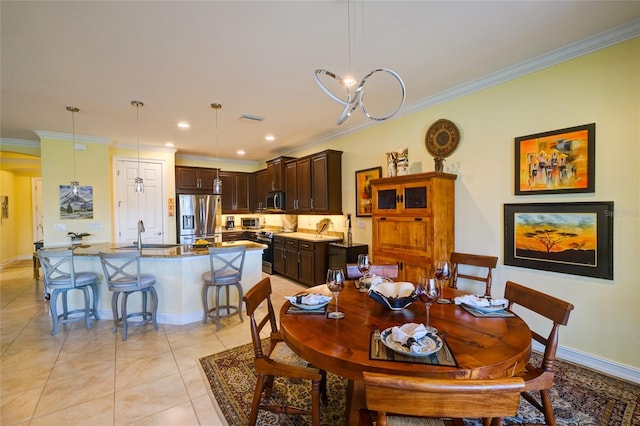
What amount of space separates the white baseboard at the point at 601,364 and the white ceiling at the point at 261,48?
8.77ft

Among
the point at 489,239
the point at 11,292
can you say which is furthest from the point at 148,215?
the point at 489,239

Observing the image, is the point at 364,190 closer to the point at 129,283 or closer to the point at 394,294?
the point at 394,294

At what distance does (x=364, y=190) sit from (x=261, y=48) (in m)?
2.74

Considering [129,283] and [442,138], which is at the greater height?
[442,138]

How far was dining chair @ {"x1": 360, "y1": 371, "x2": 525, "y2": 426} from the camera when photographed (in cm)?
82

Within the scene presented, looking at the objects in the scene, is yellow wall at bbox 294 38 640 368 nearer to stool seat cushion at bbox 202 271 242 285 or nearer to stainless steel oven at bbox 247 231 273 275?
stool seat cushion at bbox 202 271 242 285

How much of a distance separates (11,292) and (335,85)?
665 cm

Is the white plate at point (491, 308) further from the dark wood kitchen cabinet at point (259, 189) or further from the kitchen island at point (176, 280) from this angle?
the dark wood kitchen cabinet at point (259, 189)

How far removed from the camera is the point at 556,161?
2639 millimetres

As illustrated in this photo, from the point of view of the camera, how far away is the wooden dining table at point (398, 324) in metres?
1.14

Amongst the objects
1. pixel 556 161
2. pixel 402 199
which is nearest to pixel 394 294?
pixel 402 199

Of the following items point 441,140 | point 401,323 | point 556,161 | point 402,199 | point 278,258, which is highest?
point 441,140

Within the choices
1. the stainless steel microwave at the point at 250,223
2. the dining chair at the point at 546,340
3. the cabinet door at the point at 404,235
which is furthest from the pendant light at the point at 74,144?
the dining chair at the point at 546,340

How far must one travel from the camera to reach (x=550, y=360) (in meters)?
1.44
